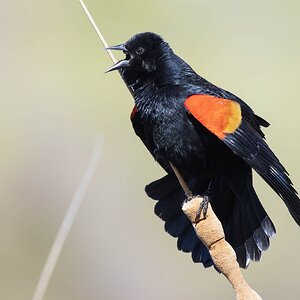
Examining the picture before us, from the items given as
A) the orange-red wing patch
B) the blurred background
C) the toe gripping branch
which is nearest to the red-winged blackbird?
the orange-red wing patch

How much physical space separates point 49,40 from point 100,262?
1.99 metres

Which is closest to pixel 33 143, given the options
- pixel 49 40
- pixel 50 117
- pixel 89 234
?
pixel 50 117

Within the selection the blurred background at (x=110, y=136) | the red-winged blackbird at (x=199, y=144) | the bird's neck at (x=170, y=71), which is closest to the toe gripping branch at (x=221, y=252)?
the red-winged blackbird at (x=199, y=144)

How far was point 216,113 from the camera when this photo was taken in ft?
9.83

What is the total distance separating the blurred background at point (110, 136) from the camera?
4.38 metres

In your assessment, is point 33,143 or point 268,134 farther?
point 268,134

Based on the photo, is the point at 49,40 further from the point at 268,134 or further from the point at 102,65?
the point at 268,134

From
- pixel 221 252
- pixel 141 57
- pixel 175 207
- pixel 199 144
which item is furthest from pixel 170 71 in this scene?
pixel 221 252

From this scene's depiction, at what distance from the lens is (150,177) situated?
16.8 feet

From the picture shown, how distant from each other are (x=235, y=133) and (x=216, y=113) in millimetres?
86

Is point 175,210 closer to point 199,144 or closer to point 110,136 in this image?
point 199,144

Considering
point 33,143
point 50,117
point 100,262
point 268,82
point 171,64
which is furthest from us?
point 268,82

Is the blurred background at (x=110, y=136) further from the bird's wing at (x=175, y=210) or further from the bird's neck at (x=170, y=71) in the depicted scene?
the bird's neck at (x=170, y=71)

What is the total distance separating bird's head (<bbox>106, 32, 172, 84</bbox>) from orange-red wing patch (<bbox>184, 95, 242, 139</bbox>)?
1.01 ft
